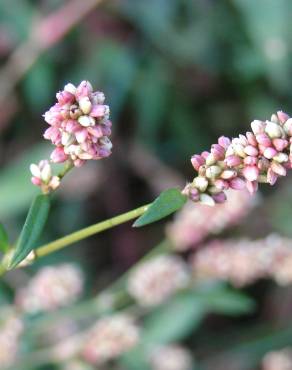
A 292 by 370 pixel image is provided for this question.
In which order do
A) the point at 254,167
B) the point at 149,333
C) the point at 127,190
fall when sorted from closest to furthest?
the point at 254,167 → the point at 149,333 → the point at 127,190

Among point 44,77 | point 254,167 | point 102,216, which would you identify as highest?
point 44,77

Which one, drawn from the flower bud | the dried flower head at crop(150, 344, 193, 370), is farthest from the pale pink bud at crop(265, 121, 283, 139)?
the dried flower head at crop(150, 344, 193, 370)

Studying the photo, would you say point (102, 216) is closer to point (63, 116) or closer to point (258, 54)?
point (258, 54)

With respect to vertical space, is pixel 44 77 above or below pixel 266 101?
above

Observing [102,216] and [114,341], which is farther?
[102,216]

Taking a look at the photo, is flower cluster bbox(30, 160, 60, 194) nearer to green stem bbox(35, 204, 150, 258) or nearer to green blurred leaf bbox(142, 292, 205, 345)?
green stem bbox(35, 204, 150, 258)

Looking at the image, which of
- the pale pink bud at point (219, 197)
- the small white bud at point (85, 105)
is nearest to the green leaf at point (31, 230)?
the small white bud at point (85, 105)

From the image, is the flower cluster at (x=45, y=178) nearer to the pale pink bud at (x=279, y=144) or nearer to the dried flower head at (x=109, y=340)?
the pale pink bud at (x=279, y=144)

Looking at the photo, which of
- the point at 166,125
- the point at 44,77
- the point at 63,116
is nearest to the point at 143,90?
the point at 166,125
